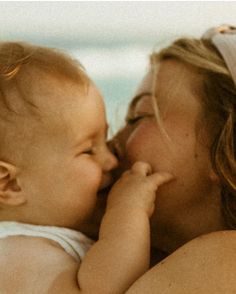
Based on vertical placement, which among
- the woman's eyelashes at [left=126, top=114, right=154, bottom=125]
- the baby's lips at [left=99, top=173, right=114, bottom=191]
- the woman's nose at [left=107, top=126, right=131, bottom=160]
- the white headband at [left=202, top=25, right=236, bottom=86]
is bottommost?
the baby's lips at [left=99, top=173, right=114, bottom=191]

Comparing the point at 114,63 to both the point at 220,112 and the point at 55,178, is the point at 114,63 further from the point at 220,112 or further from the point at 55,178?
the point at 55,178

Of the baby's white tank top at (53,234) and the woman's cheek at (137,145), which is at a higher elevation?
the woman's cheek at (137,145)

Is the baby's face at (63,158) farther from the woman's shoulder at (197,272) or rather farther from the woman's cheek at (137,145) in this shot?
the woman's shoulder at (197,272)

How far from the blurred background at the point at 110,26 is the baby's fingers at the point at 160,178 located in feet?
3.75

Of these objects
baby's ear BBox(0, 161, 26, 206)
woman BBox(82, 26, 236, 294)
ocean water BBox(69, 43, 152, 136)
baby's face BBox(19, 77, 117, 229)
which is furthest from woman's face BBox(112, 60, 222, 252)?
ocean water BBox(69, 43, 152, 136)

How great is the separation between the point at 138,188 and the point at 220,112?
0.26m

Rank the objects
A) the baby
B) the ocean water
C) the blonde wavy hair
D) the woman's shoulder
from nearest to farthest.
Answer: the woman's shoulder
the baby
the blonde wavy hair
the ocean water

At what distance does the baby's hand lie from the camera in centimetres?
122

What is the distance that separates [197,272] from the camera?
1021mm

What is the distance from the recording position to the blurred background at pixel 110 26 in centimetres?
285

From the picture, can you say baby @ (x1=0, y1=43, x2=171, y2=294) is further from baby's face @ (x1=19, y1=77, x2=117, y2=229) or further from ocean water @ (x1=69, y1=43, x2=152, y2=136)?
ocean water @ (x1=69, y1=43, x2=152, y2=136)

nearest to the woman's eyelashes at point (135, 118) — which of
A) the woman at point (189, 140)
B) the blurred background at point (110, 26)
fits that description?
the woman at point (189, 140)

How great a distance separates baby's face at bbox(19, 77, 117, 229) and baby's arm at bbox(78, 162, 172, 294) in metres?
0.07

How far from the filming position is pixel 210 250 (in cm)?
106
